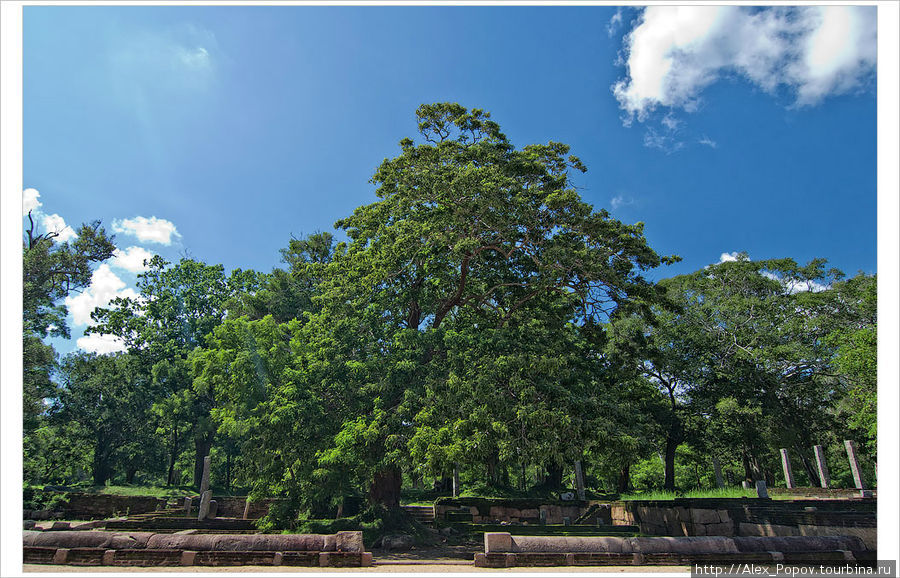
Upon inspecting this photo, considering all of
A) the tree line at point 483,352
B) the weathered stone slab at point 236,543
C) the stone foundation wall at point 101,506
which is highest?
the tree line at point 483,352

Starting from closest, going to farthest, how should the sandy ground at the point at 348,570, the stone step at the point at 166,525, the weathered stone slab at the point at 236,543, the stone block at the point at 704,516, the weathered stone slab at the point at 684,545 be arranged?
the sandy ground at the point at 348,570
the weathered stone slab at the point at 236,543
the weathered stone slab at the point at 684,545
the stone step at the point at 166,525
the stone block at the point at 704,516

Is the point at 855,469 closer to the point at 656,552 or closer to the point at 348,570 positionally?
the point at 656,552

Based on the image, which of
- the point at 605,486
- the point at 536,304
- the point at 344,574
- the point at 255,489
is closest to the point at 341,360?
the point at 255,489

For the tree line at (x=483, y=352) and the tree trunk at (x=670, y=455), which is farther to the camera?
the tree trunk at (x=670, y=455)

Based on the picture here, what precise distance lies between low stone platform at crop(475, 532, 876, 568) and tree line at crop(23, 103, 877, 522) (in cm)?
241

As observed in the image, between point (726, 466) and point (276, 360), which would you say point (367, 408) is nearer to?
point (276, 360)

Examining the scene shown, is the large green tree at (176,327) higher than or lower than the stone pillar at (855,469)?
higher

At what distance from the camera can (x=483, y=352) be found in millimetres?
13523

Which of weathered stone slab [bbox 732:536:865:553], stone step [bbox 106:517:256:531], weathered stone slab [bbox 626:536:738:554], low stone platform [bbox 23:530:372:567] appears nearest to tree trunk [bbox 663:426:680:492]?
weathered stone slab [bbox 732:536:865:553]

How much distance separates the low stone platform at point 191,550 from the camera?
27.0 ft

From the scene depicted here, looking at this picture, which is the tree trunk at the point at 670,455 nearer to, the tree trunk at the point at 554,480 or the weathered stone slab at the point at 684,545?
the tree trunk at the point at 554,480

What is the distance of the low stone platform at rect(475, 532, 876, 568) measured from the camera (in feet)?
27.8

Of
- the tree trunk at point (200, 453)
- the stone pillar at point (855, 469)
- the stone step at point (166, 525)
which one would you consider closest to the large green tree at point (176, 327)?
Result: the tree trunk at point (200, 453)

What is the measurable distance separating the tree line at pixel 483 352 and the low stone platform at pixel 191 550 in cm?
329
